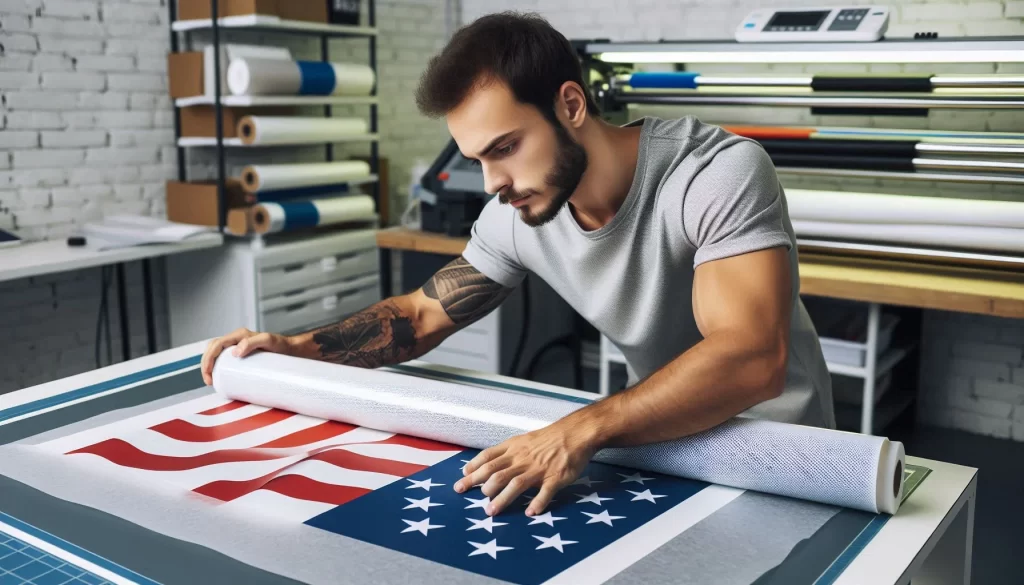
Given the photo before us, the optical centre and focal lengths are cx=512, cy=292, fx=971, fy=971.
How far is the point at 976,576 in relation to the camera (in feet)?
7.59

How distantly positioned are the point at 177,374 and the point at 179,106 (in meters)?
2.13

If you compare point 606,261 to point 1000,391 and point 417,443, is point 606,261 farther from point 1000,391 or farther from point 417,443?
point 1000,391

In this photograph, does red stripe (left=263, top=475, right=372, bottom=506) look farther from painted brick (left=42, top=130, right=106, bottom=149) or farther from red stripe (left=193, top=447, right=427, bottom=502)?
painted brick (left=42, top=130, right=106, bottom=149)

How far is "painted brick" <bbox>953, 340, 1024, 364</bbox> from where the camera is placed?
10.5 ft

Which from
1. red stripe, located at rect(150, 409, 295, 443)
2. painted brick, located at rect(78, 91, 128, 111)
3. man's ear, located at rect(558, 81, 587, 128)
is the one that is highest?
painted brick, located at rect(78, 91, 128, 111)

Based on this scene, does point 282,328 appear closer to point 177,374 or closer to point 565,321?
point 565,321

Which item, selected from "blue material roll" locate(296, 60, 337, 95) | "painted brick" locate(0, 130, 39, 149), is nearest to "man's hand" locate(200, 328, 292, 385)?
"painted brick" locate(0, 130, 39, 149)

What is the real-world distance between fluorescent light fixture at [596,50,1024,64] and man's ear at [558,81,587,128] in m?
1.49

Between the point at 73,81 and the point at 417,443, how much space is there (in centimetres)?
250

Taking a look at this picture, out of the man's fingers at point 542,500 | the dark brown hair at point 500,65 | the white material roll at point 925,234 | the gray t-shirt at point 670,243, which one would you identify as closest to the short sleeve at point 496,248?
the gray t-shirt at point 670,243

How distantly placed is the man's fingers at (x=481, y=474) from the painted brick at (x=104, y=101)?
2681 millimetres

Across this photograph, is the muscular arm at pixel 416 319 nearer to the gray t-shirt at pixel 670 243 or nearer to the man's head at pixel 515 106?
the gray t-shirt at pixel 670 243

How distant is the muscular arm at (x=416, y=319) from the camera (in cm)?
165

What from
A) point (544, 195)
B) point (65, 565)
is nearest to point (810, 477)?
point (544, 195)
